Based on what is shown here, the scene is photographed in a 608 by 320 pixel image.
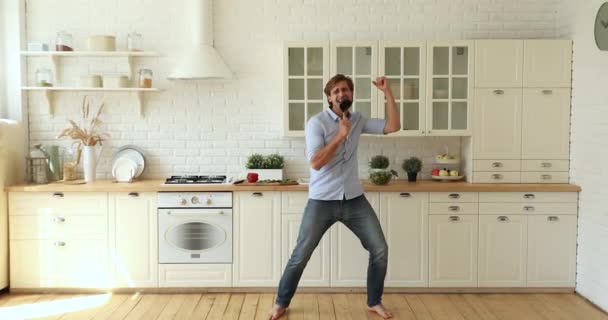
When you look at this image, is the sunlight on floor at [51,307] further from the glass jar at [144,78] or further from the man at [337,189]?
the glass jar at [144,78]

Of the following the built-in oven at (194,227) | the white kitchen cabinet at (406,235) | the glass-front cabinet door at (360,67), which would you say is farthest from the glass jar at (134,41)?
the white kitchen cabinet at (406,235)

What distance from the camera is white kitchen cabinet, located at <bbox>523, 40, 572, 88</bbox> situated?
4.62m

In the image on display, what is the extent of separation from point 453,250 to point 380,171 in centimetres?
86

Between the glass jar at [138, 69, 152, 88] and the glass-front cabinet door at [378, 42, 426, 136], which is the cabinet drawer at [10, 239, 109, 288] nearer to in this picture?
the glass jar at [138, 69, 152, 88]

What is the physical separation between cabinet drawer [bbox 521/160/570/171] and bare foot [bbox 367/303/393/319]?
1.70m

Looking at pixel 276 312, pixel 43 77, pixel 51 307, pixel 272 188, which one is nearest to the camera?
pixel 276 312

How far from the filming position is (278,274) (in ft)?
15.0

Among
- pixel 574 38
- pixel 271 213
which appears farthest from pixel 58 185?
pixel 574 38

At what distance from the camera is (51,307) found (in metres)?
4.23

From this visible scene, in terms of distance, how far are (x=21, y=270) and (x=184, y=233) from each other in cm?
135

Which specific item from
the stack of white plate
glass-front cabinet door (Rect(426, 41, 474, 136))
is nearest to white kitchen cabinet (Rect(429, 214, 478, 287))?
glass-front cabinet door (Rect(426, 41, 474, 136))

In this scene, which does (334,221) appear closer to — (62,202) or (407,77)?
(407,77)

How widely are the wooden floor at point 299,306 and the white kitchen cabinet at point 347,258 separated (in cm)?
12

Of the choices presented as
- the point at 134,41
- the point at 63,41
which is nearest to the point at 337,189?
Result: the point at 134,41
